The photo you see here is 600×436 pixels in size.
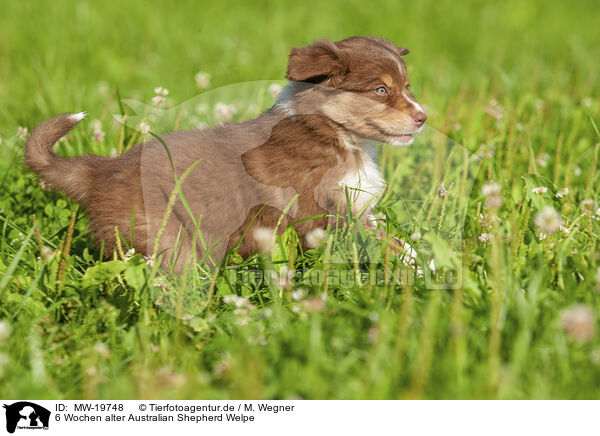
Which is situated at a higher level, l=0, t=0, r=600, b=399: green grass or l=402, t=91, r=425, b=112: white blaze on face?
l=402, t=91, r=425, b=112: white blaze on face

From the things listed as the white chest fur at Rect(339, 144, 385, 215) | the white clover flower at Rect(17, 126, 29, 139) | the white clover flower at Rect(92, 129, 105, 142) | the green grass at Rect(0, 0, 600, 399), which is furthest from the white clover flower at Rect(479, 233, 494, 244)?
the white clover flower at Rect(17, 126, 29, 139)

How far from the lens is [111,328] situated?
2.71m

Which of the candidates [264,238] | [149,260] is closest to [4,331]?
[149,260]

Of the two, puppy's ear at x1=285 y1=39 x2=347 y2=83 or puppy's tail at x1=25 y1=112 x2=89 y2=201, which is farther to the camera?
puppy's tail at x1=25 y1=112 x2=89 y2=201

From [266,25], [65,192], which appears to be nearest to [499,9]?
[266,25]

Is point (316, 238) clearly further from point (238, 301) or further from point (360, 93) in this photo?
point (360, 93)

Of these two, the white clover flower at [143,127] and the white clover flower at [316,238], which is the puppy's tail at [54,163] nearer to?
the white clover flower at [143,127]

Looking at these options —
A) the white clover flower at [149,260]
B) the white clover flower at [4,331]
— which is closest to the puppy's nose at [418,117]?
the white clover flower at [149,260]

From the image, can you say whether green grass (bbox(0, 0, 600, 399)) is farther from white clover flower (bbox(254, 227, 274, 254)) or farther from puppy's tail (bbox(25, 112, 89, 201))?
puppy's tail (bbox(25, 112, 89, 201))

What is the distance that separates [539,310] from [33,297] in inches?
85.5

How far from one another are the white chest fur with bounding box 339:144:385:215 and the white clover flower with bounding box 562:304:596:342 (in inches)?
50.1

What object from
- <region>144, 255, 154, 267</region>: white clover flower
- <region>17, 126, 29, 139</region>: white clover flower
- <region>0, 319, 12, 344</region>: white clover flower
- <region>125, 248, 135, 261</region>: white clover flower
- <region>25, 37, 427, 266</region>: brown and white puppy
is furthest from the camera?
<region>17, 126, 29, 139</region>: white clover flower
